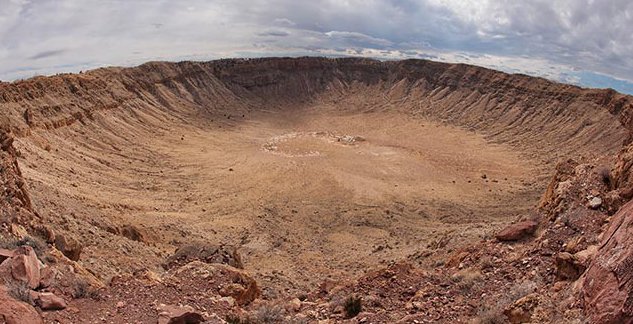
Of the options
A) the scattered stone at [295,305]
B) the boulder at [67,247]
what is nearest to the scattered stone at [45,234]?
the boulder at [67,247]

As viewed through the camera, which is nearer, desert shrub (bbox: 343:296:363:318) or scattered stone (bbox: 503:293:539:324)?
scattered stone (bbox: 503:293:539:324)

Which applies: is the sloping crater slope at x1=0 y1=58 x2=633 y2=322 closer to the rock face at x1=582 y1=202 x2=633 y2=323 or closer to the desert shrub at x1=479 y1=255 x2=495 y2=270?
the desert shrub at x1=479 y1=255 x2=495 y2=270

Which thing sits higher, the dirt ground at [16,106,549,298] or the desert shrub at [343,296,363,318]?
the desert shrub at [343,296,363,318]

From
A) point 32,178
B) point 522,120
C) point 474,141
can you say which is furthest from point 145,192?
point 522,120

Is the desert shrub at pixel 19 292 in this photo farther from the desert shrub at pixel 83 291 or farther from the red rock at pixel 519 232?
the red rock at pixel 519 232

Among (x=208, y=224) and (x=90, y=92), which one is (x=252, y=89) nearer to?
(x=90, y=92)

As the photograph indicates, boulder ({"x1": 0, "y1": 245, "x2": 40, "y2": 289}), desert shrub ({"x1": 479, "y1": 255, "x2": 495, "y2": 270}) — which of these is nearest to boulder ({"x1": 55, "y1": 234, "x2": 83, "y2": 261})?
boulder ({"x1": 0, "y1": 245, "x2": 40, "y2": 289})
